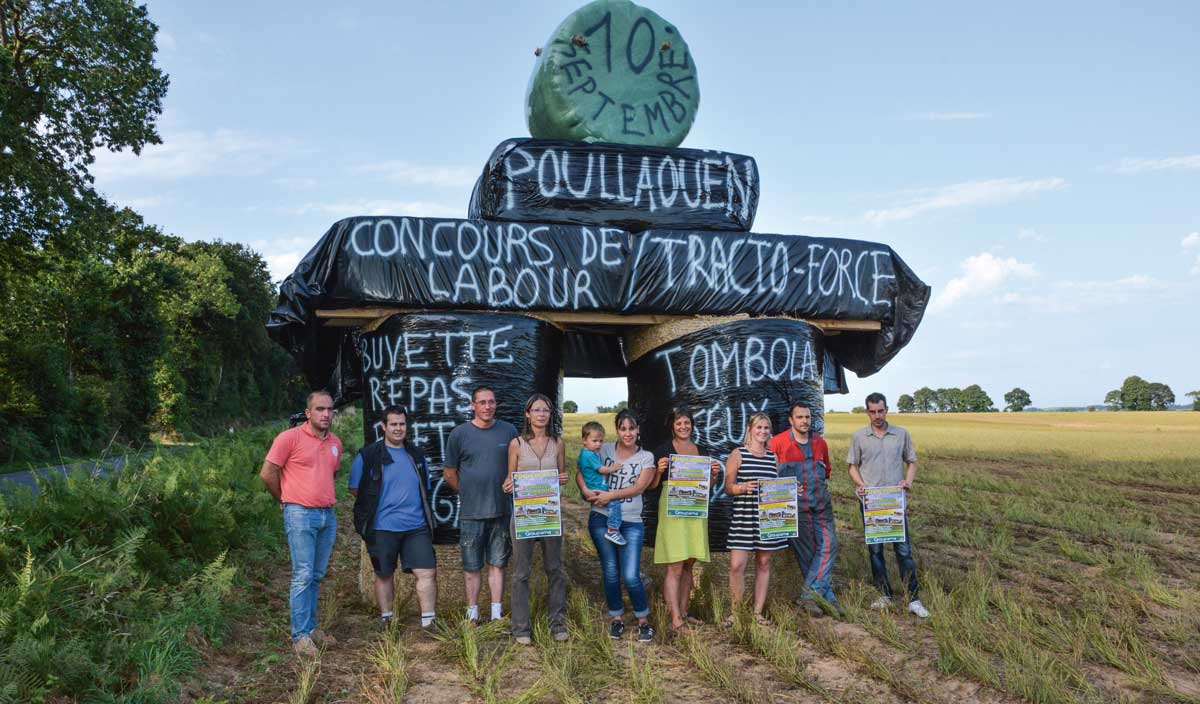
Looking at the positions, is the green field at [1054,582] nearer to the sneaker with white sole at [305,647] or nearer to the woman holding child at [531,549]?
the woman holding child at [531,549]

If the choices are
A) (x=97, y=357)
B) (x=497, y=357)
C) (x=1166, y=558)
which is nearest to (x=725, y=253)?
(x=497, y=357)

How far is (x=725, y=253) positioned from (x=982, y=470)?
13494mm

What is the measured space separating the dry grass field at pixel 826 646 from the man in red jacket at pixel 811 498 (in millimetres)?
234

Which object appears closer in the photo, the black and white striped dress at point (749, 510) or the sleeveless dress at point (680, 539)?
the sleeveless dress at point (680, 539)

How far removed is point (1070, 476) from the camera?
626 inches

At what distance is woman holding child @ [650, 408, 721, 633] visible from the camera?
5.30 metres

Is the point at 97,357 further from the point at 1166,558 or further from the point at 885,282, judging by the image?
the point at 1166,558

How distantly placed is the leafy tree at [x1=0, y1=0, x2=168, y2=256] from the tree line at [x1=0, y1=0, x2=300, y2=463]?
0.08 feet

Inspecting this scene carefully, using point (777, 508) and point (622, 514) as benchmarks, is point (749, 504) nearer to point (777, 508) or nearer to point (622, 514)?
point (777, 508)

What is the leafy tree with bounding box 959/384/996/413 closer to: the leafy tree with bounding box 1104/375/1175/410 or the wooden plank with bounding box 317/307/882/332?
the leafy tree with bounding box 1104/375/1175/410

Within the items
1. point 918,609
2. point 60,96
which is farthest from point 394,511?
point 60,96

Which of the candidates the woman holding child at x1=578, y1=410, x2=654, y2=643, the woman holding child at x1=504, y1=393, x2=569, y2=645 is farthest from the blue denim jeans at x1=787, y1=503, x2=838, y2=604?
the woman holding child at x1=504, y1=393, x2=569, y2=645

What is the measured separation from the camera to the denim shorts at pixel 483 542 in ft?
17.1

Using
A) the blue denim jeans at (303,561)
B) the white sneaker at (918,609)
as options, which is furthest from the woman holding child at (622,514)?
the white sneaker at (918,609)
